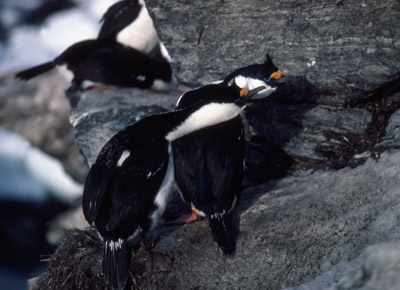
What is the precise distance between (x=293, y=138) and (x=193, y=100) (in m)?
0.99

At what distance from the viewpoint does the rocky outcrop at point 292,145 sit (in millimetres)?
3945

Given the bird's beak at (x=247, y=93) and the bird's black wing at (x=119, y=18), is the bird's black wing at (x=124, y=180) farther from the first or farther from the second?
the bird's black wing at (x=119, y=18)

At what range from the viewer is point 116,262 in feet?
13.1

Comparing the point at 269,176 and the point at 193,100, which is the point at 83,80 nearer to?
the point at 193,100

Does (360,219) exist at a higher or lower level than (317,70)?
lower

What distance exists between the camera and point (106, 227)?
4027 mm

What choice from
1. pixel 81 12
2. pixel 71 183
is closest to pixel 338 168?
pixel 71 183

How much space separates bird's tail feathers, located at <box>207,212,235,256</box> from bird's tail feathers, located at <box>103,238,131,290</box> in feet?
2.15

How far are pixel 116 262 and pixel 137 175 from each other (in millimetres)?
644

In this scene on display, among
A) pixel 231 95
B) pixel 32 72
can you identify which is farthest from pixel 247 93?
pixel 32 72

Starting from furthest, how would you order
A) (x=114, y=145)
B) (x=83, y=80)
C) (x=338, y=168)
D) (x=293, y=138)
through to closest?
(x=83, y=80) → (x=293, y=138) → (x=338, y=168) → (x=114, y=145)

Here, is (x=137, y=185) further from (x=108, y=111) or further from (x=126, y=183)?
(x=108, y=111)

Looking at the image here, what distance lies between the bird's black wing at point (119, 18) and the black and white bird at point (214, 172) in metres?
3.08

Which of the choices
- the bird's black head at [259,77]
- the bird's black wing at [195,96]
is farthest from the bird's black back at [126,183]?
the bird's black head at [259,77]
